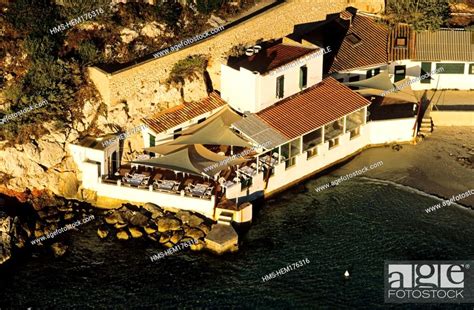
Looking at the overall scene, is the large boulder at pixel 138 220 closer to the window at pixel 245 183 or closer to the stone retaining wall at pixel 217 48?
the window at pixel 245 183

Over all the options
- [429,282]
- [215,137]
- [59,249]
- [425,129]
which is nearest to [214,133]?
[215,137]

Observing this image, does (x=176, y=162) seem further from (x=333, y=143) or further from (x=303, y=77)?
(x=333, y=143)

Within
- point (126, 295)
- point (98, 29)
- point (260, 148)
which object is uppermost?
point (98, 29)

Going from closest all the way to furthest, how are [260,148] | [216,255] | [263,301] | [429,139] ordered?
[263,301] → [216,255] → [260,148] → [429,139]

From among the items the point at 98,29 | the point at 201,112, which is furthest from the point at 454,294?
the point at 98,29

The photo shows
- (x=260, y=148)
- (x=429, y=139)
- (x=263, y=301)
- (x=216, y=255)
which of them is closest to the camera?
(x=263, y=301)

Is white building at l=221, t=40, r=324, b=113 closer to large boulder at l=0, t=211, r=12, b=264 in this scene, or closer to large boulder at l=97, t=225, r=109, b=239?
large boulder at l=97, t=225, r=109, b=239

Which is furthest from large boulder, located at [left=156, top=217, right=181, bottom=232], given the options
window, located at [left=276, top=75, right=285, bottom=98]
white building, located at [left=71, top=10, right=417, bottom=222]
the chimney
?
the chimney

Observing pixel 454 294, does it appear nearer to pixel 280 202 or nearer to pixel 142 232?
pixel 280 202
